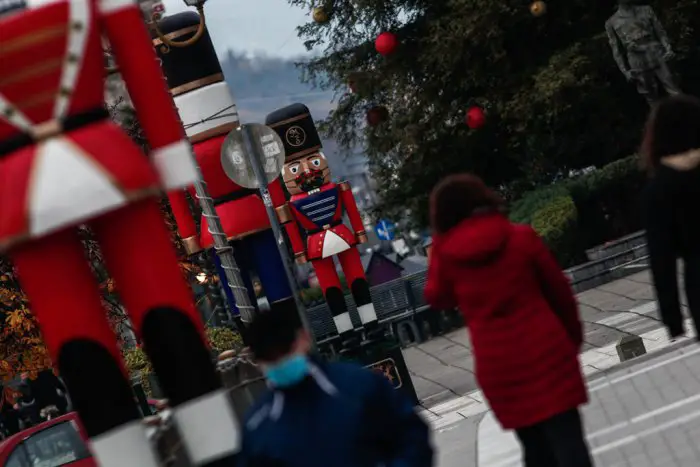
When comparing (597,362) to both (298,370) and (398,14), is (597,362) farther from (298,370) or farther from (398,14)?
(398,14)

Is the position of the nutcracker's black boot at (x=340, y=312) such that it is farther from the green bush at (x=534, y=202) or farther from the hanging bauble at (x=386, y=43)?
the hanging bauble at (x=386, y=43)

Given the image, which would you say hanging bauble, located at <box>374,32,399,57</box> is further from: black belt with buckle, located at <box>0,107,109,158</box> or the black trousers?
black belt with buckle, located at <box>0,107,109,158</box>

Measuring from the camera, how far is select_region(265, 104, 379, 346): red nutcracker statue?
63.9ft

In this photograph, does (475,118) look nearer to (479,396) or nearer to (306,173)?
(306,173)

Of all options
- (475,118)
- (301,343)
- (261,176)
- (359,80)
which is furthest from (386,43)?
(301,343)

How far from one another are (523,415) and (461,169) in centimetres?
2192

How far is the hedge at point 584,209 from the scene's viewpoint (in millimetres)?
24484

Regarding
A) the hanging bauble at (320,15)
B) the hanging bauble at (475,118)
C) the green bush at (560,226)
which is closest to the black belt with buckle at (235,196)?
the green bush at (560,226)

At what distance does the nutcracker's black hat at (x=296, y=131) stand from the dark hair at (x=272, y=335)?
15.1 meters

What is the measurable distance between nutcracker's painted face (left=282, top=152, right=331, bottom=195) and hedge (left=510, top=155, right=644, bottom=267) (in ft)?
19.3

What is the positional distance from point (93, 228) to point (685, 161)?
2.56 meters

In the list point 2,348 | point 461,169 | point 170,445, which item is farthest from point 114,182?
point 461,169

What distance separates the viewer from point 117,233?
552 centimetres

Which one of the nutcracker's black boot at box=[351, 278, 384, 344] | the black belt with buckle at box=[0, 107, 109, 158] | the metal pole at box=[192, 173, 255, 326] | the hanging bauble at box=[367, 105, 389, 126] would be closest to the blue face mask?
the black belt with buckle at box=[0, 107, 109, 158]
